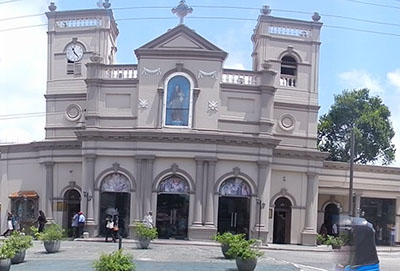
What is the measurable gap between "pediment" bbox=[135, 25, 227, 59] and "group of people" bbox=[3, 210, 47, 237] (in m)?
11.6

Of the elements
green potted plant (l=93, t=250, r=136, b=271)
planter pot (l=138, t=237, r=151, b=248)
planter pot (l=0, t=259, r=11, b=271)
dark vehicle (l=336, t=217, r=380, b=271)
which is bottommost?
planter pot (l=138, t=237, r=151, b=248)

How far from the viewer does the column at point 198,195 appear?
3612cm

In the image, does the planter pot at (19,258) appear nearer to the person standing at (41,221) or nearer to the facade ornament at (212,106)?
the person standing at (41,221)

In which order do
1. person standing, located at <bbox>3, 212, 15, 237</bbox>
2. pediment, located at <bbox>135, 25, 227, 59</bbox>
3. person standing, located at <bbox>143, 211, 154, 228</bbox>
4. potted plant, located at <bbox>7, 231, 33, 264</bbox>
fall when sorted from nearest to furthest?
potted plant, located at <bbox>7, 231, 33, 264</bbox> < person standing, located at <bbox>143, 211, 154, 228</bbox> < pediment, located at <bbox>135, 25, 227, 59</bbox> < person standing, located at <bbox>3, 212, 15, 237</bbox>

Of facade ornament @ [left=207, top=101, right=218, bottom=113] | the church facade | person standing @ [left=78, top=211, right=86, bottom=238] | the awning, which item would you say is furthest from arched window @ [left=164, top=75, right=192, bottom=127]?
the awning

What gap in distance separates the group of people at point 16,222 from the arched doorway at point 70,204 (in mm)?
1702

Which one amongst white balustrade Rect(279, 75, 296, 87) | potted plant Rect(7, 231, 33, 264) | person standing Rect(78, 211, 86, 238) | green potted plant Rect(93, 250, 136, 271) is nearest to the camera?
green potted plant Rect(93, 250, 136, 271)

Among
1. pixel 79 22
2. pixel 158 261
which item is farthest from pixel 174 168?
pixel 158 261

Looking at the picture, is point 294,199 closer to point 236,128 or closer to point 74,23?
point 236,128

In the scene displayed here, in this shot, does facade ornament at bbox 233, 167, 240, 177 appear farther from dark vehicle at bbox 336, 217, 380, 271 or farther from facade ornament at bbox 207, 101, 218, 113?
dark vehicle at bbox 336, 217, 380, 271

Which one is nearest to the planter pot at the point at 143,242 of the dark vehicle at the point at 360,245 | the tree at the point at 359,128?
the dark vehicle at the point at 360,245

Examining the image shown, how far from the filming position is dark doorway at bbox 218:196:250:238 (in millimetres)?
37094

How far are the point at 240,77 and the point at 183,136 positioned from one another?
216 inches

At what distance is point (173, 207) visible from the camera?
1451 inches
